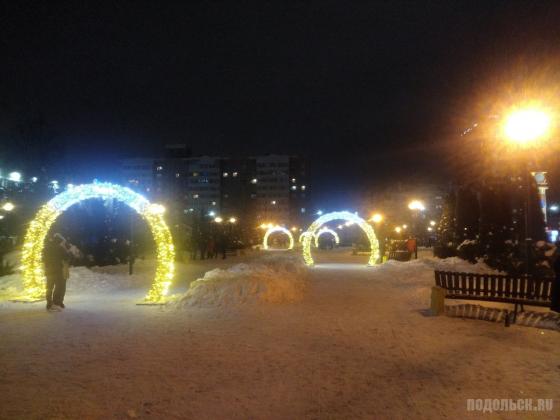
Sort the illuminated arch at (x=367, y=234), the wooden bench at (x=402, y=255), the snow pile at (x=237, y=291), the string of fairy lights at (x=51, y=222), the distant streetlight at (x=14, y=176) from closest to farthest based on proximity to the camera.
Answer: the snow pile at (x=237, y=291) < the string of fairy lights at (x=51, y=222) < the illuminated arch at (x=367, y=234) < the wooden bench at (x=402, y=255) < the distant streetlight at (x=14, y=176)

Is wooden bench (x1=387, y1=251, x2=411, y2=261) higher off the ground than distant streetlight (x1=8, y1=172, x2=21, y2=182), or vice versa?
distant streetlight (x1=8, y1=172, x2=21, y2=182)

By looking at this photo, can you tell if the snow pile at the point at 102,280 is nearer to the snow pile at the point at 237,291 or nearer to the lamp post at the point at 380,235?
the snow pile at the point at 237,291

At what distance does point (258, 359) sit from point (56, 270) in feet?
24.9

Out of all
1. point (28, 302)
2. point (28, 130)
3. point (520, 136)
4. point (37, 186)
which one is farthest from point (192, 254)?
point (520, 136)

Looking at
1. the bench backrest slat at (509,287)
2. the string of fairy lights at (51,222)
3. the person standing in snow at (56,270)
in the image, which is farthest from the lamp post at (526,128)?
the person standing in snow at (56,270)

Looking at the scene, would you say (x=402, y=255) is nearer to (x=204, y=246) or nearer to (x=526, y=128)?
(x=204, y=246)

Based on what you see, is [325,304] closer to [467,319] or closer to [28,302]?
[467,319]

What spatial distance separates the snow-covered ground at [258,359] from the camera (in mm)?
6133

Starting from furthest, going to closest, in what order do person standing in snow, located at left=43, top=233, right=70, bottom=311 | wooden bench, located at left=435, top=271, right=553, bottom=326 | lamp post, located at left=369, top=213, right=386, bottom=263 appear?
lamp post, located at left=369, top=213, right=386, bottom=263, person standing in snow, located at left=43, top=233, right=70, bottom=311, wooden bench, located at left=435, top=271, right=553, bottom=326

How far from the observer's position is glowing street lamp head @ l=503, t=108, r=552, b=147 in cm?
1577

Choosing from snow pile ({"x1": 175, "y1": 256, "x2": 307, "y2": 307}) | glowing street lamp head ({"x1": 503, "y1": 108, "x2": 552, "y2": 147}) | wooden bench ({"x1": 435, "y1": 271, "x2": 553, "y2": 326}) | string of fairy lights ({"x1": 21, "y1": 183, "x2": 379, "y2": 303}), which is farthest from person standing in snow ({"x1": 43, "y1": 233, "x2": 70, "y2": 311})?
glowing street lamp head ({"x1": 503, "y1": 108, "x2": 552, "y2": 147})

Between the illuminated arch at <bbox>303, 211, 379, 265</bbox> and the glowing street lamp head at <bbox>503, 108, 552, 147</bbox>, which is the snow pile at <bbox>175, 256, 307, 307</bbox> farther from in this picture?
the illuminated arch at <bbox>303, 211, 379, 265</bbox>

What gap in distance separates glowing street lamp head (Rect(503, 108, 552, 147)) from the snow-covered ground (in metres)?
5.63

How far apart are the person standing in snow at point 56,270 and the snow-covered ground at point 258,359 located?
0.42 m
